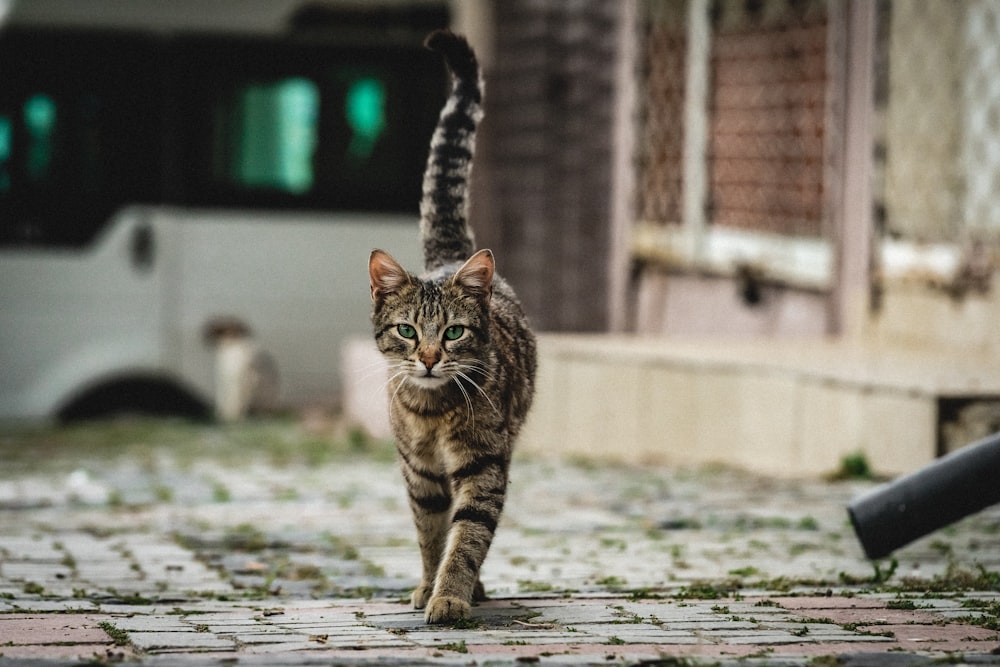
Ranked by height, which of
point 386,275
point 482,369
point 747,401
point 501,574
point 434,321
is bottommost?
point 501,574

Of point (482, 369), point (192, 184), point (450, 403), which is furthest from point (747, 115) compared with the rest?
point (450, 403)

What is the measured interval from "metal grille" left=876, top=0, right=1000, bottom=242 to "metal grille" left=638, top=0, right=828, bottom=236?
39.7 inches

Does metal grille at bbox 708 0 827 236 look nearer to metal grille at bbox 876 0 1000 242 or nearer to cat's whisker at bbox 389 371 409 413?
metal grille at bbox 876 0 1000 242

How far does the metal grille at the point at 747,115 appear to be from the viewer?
12.2 m

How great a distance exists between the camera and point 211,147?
44.2 ft

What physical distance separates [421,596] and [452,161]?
1796 mm

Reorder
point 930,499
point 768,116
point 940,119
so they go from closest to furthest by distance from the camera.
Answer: point 930,499
point 940,119
point 768,116

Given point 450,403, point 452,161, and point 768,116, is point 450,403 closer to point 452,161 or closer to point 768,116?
point 452,161

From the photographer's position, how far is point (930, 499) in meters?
5.66

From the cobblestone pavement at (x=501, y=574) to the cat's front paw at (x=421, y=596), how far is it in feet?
0.35

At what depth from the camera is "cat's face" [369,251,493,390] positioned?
5559 mm

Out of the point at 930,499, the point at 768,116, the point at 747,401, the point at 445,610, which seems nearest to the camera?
the point at 445,610

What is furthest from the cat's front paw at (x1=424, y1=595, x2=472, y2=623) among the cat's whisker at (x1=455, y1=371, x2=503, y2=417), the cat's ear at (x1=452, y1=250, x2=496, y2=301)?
the cat's ear at (x1=452, y1=250, x2=496, y2=301)

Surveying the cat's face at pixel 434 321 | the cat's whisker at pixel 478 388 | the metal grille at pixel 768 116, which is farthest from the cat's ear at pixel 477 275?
the metal grille at pixel 768 116
